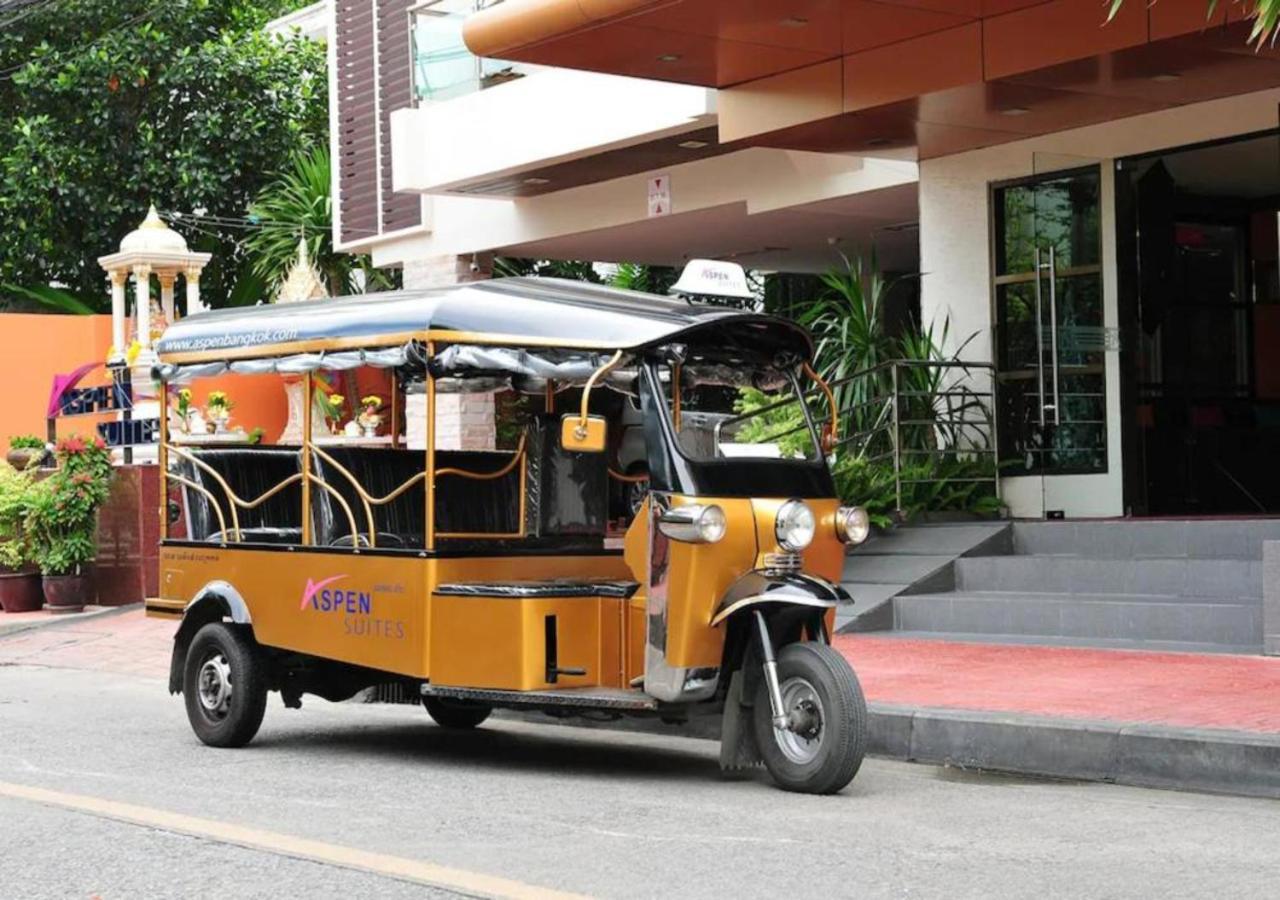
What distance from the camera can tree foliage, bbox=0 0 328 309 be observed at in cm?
3209

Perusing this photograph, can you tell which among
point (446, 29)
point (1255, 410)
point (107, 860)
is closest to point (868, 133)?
point (1255, 410)

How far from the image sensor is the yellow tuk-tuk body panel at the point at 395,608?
908 centimetres

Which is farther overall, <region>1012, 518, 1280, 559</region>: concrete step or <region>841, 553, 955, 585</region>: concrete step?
<region>841, 553, 955, 585</region>: concrete step

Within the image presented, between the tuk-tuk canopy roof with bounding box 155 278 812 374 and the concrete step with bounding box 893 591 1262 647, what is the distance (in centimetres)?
407

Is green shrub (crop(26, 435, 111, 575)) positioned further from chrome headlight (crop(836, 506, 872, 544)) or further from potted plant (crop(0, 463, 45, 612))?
chrome headlight (crop(836, 506, 872, 544))

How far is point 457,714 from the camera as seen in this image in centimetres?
1098

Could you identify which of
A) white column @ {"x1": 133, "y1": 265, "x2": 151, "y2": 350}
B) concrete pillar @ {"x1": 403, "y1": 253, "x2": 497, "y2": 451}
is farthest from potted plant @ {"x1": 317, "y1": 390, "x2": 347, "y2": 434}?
white column @ {"x1": 133, "y1": 265, "x2": 151, "y2": 350}

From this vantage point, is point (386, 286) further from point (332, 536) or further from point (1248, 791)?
point (1248, 791)

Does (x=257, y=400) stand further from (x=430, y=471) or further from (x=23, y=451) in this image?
(x=430, y=471)

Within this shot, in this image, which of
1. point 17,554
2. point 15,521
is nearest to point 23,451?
point 15,521

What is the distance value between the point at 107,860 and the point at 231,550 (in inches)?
146

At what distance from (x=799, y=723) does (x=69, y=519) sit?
12.4m

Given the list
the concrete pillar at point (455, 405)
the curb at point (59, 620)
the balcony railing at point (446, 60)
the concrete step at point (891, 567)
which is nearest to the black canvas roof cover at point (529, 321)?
the concrete step at point (891, 567)

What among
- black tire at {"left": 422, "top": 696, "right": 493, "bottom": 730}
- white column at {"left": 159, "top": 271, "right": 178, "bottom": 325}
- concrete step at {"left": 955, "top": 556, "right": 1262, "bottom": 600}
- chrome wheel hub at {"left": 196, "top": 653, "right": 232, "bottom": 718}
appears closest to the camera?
chrome wheel hub at {"left": 196, "top": 653, "right": 232, "bottom": 718}
